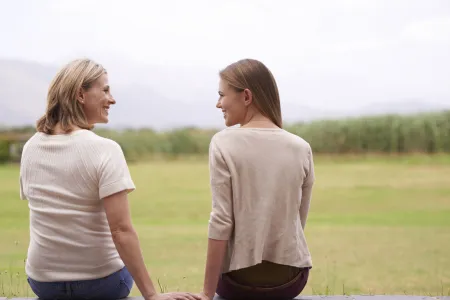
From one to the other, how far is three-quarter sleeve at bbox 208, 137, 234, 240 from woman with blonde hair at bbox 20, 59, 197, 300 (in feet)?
0.74

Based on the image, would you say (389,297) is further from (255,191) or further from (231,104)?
(231,104)

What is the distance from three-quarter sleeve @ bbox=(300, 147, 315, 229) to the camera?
6.93 ft

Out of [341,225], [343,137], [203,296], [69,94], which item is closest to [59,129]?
[69,94]

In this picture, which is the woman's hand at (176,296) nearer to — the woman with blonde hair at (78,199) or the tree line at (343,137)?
the woman with blonde hair at (78,199)

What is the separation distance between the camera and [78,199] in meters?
2.03

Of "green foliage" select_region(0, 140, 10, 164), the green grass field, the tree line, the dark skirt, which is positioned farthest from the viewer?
the tree line

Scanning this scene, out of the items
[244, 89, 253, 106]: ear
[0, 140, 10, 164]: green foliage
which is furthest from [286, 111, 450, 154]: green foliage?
[244, 89, 253, 106]: ear

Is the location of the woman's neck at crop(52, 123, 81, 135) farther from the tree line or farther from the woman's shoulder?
the tree line

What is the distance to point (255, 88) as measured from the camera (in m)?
2.06

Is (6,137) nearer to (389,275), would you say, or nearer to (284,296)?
(389,275)

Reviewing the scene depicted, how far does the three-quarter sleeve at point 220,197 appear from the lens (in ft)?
6.62

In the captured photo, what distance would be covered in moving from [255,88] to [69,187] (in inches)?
25.2

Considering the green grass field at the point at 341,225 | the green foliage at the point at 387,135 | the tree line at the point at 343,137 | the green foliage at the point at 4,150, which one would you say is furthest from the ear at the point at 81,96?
the green foliage at the point at 387,135

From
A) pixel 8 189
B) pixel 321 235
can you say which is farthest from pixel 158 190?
pixel 321 235
